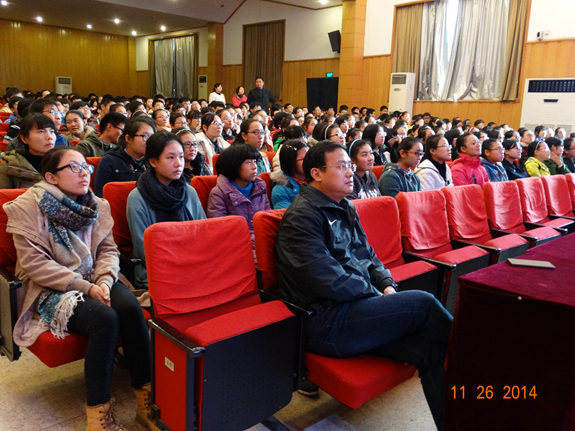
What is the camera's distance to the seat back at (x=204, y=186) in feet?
9.27

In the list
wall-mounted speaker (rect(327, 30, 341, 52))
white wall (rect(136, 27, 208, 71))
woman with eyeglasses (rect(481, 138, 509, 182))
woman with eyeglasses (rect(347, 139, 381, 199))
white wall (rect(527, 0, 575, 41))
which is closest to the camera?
woman with eyeglasses (rect(347, 139, 381, 199))

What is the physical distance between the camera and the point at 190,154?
307 cm

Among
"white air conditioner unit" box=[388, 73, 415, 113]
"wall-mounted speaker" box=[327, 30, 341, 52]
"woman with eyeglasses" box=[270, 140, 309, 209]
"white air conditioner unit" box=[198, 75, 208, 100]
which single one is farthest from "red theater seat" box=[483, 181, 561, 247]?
"white air conditioner unit" box=[198, 75, 208, 100]

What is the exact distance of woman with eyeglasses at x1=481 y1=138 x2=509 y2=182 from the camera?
4.40 metres

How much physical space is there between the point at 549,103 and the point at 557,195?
5867 millimetres

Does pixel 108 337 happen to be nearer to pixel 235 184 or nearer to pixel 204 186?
pixel 235 184

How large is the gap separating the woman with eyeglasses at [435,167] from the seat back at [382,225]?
137 centimetres

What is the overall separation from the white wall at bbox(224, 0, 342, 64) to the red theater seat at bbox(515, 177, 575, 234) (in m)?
9.51

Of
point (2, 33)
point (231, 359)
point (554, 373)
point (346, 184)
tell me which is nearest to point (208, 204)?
point (346, 184)

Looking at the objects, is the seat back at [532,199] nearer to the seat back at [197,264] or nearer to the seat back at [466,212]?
the seat back at [466,212]

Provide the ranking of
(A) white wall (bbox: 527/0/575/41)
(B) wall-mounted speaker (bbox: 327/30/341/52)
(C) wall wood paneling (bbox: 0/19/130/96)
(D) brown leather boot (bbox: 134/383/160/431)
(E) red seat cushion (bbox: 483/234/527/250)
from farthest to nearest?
(C) wall wood paneling (bbox: 0/19/130/96)
(B) wall-mounted speaker (bbox: 327/30/341/52)
(A) white wall (bbox: 527/0/575/41)
(E) red seat cushion (bbox: 483/234/527/250)
(D) brown leather boot (bbox: 134/383/160/431)

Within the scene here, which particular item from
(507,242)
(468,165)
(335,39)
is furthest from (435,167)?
(335,39)

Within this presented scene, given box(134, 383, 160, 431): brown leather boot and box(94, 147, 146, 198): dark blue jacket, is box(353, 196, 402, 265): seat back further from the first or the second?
box(94, 147, 146, 198): dark blue jacket

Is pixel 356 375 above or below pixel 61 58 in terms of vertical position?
below
